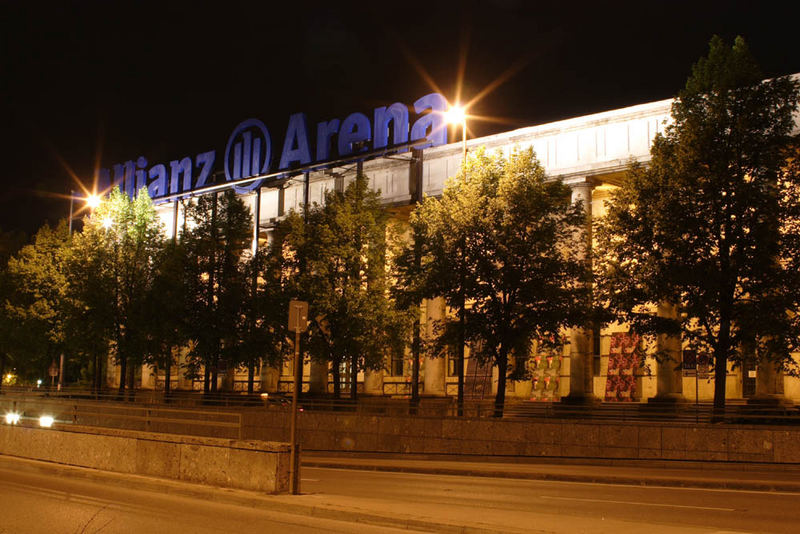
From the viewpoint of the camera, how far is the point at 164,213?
226ft

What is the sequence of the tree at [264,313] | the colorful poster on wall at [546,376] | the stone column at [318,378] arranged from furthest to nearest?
the stone column at [318,378], the colorful poster on wall at [546,376], the tree at [264,313]

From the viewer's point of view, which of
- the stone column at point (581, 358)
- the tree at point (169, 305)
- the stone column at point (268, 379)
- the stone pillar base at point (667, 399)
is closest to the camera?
the stone pillar base at point (667, 399)

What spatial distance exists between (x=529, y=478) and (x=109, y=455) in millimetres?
10347

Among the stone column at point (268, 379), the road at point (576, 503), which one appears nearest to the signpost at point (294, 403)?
the road at point (576, 503)

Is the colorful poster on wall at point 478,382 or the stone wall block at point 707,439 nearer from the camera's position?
the stone wall block at point 707,439

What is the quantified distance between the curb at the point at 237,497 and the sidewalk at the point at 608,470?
8886 millimetres

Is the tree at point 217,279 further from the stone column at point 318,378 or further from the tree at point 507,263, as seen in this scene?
the tree at point 507,263

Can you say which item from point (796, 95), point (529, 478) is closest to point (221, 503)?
point (529, 478)

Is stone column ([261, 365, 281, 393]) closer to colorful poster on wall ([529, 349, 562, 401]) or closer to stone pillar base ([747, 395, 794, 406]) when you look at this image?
colorful poster on wall ([529, 349, 562, 401])

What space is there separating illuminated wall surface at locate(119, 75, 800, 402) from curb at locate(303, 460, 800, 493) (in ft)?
43.1

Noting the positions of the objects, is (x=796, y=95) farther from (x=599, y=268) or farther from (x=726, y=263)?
(x=599, y=268)

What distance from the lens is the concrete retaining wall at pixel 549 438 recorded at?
82.0ft

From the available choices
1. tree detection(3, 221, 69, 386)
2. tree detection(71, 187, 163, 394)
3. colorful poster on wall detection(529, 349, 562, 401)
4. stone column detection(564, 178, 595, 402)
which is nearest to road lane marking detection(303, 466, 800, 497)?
stone column detection(564, 178, 595, 402)

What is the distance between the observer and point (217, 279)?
45.2m
